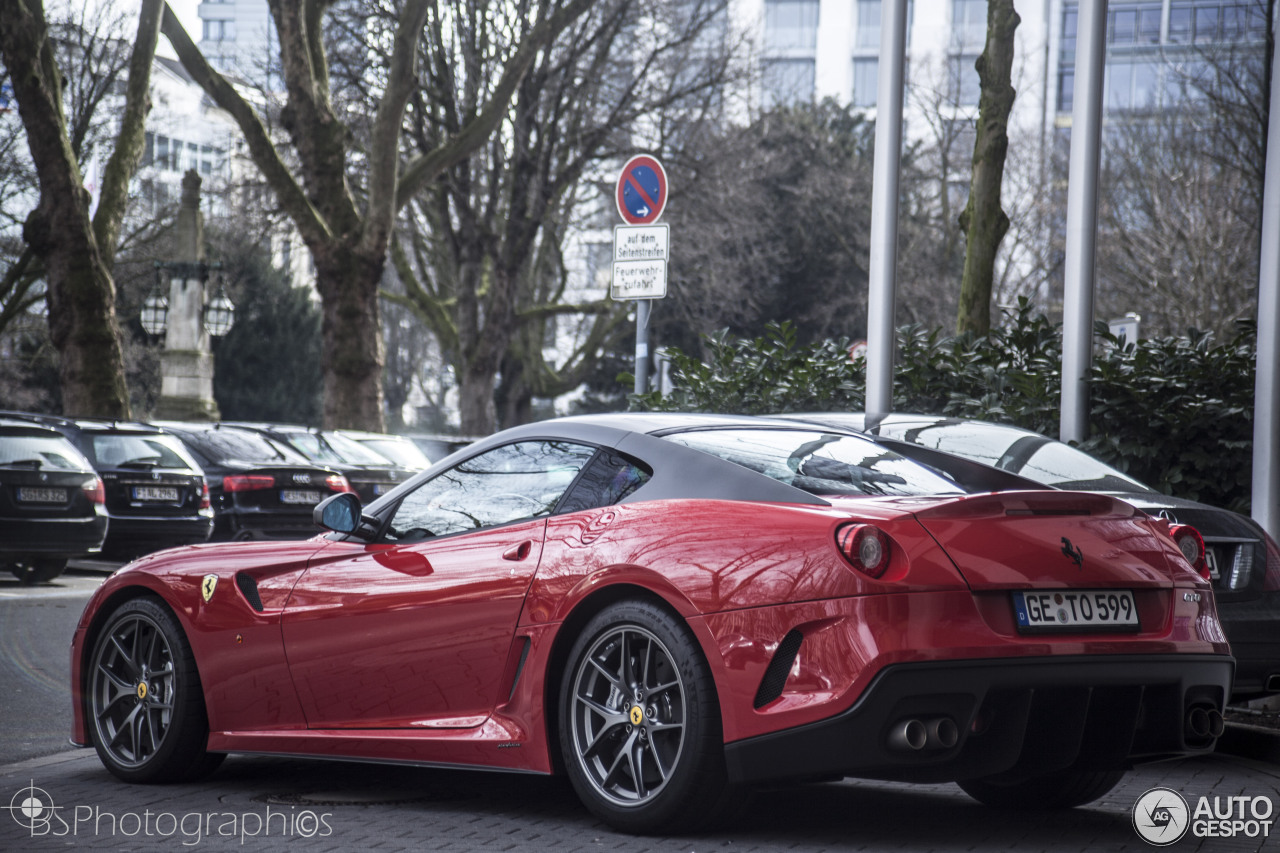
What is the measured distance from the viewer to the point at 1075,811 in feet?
17.6

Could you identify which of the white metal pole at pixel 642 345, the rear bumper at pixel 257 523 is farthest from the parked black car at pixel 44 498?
the white metal pole at pixel 642 345

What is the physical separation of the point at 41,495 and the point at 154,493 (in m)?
1.60

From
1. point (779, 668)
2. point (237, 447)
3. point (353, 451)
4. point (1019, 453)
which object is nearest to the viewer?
point (779, 668)

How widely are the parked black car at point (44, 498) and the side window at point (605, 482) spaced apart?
1084 centimetres

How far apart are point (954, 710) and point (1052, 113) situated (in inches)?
2555

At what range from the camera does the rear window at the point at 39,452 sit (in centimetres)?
1450

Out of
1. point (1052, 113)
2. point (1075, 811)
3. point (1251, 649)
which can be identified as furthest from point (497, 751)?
point (1052, 113)

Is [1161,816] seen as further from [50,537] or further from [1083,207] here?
[50,537]

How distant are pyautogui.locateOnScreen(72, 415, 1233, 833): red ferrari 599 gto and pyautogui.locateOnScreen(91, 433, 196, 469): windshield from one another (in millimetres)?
10829

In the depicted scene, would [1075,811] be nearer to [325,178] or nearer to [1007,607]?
[1007,607]

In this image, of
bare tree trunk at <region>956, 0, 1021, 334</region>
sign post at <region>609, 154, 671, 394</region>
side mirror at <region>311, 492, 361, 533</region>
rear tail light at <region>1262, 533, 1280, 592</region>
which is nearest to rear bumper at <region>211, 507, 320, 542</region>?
sign post at <region>609, 154, 671, 394</region>

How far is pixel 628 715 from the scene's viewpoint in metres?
4.63

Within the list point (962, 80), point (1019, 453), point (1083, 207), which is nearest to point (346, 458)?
point (1083, 207)

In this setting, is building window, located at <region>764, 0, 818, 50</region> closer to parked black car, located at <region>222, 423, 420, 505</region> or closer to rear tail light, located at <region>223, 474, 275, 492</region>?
parked black car, located at <region>222, 423, 420, 505</region>
